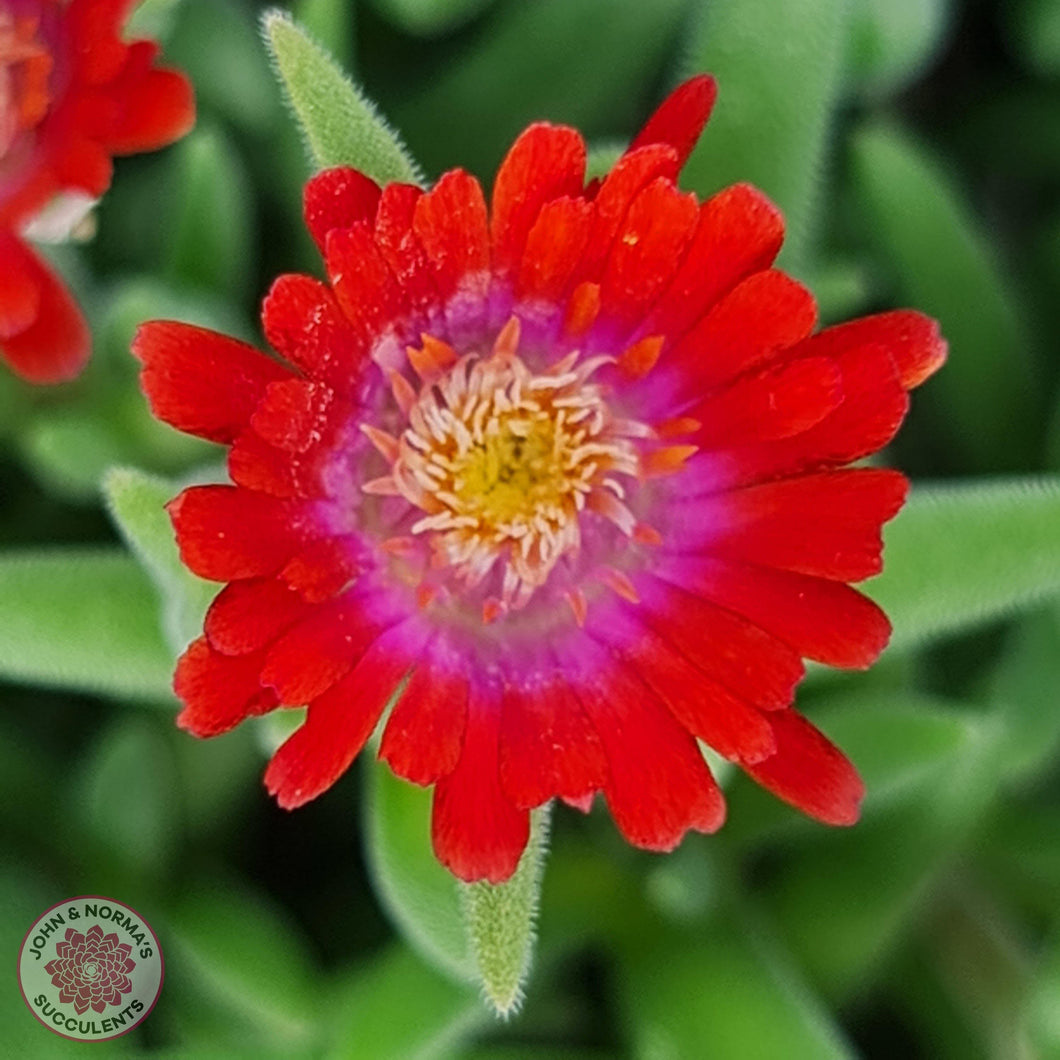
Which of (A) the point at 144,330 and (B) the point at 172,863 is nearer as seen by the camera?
(A) the point at 144,330

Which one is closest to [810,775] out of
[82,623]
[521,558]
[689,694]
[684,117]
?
[689,694]

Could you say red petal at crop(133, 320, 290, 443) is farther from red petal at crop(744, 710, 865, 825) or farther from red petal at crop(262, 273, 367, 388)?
red petal at crop(744, 710, 865, 825)

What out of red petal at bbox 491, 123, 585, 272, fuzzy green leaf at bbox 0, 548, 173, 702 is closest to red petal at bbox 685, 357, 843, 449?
red petal at bbox 491, 123, 585, 272

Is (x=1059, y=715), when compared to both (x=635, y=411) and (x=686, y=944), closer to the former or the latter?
(x=686, y=944)

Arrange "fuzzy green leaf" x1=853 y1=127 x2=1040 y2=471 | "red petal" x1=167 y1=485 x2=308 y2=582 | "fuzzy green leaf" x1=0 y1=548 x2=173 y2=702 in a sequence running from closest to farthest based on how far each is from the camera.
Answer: "red petal" x1=167 y1=485 x2=308 y2=582 → "fuzzy green leaf" x1=0 y1=548 x2=173 y2=702 → "fuzzy green leaf" x1=853 y1=127 x2=1040 y2=471

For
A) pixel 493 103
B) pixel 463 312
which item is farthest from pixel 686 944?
pixel 493 103

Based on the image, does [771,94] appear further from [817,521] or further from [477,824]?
[477,824]
